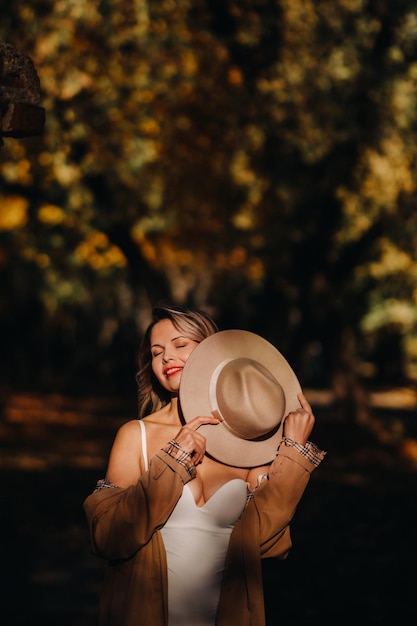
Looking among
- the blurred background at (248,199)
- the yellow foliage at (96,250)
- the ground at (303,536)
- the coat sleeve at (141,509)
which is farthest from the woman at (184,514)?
the yellow foliage at (96,250)

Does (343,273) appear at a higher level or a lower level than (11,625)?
higher

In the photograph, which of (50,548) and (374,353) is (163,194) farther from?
(374,353)

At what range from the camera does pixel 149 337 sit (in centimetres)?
355

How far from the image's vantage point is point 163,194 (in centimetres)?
1864

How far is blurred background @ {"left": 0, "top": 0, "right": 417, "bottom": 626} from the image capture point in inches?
377

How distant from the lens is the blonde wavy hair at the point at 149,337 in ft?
11.4

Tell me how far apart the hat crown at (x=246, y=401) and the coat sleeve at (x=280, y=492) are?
0.39ft

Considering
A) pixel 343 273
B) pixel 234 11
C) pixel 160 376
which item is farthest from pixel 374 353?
pixel 160 376

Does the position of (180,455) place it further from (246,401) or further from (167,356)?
A: (167,356)

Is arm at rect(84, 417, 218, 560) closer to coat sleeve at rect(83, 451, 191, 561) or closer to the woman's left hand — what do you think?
coat sleeve at rect(83, 451, 191, 561)

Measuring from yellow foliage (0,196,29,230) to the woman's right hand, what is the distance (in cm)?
1569

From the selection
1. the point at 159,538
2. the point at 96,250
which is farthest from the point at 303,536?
the point at 96,250

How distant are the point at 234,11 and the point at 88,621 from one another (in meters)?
9.71

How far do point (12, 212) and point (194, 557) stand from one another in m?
17.1
